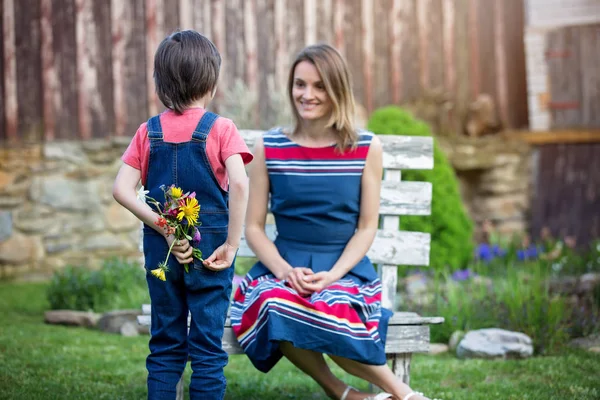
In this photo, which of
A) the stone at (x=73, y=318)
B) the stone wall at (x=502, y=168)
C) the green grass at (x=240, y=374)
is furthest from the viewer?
the stone wall at (x=502, y=168)

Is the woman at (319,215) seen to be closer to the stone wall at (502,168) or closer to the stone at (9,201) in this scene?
the stone at (9,201)

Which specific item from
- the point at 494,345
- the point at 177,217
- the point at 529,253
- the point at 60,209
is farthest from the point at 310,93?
the point at 60,209

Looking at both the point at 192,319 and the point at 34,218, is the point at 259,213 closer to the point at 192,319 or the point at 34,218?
the point at 192,319

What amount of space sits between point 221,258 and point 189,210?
218 mm

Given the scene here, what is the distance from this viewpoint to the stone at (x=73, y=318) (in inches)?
194

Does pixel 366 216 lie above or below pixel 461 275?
above

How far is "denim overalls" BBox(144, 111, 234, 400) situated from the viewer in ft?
8.38

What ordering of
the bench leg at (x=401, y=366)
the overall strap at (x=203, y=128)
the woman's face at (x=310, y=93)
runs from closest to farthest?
the overall strap at (x=203, y=128) → the bench leg at (x=401, y=366) → the woman's face at (x=310, y=93)

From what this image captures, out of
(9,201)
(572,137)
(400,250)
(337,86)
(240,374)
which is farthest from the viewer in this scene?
(572,137)

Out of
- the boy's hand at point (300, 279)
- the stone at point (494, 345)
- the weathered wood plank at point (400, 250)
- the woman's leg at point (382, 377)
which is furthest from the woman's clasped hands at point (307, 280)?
the stone at point (494, 345)

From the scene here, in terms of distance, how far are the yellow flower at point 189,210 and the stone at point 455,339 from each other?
2343 mm

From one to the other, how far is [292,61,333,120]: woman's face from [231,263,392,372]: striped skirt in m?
0.75

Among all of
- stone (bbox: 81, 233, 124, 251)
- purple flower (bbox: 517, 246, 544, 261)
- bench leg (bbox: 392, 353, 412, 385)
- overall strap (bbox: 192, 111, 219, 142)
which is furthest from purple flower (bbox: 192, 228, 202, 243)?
stone (bbox: 81, 233, 124, 251)

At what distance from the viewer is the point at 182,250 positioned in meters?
2.52
